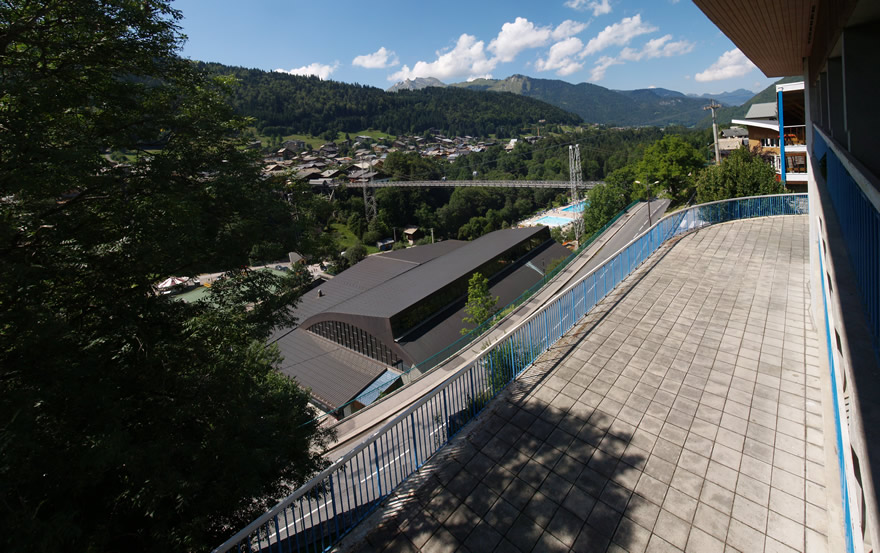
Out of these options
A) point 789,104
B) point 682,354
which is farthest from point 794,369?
point 789,104

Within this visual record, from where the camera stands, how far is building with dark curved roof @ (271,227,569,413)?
21.9m

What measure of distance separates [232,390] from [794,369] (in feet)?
25.0

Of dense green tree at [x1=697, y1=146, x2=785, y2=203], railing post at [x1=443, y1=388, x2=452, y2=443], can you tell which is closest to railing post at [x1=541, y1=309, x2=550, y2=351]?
railing post at [x1=443, y1=388, x2=452, y2=443]

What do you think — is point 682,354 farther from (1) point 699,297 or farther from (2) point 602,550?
(2) point 602,550

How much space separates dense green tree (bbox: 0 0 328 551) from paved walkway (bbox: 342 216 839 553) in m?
2.41

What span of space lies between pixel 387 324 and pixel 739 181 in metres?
21.2

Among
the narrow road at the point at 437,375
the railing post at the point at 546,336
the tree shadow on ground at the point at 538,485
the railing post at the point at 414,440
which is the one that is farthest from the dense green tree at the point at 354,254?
the railing post at the point at 414,440

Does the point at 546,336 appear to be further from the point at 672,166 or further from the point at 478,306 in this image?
the point at 672,166

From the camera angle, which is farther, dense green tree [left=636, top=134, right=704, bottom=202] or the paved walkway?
dense green tree [left=636, top=134, right=704, bottom=202]

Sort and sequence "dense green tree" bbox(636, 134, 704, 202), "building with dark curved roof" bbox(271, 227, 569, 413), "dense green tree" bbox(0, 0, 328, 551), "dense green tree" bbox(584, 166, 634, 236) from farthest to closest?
1. "dense green tree" bbox(584, 166, 634, 236)
2. "dense green tree" bbox(636, 134, 704, 202)
3. "building with dark curved roof" bbox(271, 227, 569, 413)
4. "dense green tree" bbox(0, 0, 328, 551)

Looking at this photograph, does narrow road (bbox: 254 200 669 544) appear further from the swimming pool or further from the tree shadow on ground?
the swimming pool

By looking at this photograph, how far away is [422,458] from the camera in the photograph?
490cm

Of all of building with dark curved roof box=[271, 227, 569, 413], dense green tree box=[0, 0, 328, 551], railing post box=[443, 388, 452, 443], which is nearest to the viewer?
dense green tree box=[0, 0, 328, 551]

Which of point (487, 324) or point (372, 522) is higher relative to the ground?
point (372, 522)
